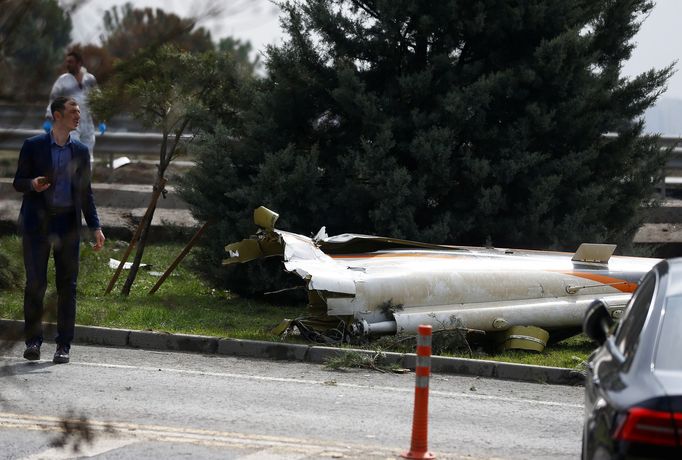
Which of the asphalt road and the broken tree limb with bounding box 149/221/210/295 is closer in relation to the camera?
the asphalt road

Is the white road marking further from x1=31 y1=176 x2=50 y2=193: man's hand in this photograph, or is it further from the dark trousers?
x1=31 y1=176 x2=50 y2=193: man's hand

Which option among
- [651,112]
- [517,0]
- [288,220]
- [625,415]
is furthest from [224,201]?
[625,415]

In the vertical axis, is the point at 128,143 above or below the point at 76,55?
above

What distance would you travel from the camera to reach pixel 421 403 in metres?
6.56

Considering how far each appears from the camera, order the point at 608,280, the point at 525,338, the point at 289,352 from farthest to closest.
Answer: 1. the point at 608,280
2. the point at 525,338
3. the point at 289,352

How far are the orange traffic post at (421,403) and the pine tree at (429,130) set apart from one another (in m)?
7.31

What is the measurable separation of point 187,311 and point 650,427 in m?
9.35

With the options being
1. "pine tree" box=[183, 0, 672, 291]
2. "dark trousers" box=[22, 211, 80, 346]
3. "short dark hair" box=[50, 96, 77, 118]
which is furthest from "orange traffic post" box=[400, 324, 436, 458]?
"pine tree" box=[183, 0, 672, 291]

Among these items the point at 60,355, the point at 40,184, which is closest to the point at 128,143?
the point at 60,355

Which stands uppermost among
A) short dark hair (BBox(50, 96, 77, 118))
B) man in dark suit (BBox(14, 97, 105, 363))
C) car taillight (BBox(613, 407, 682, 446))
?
short dark hair (BBox(50, 96, 77, 118))

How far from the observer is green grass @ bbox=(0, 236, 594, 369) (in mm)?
11234

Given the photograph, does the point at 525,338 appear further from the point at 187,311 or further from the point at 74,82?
the point at 74,82

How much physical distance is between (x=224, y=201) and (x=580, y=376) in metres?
5.93

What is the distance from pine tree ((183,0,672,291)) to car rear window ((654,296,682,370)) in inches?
351
